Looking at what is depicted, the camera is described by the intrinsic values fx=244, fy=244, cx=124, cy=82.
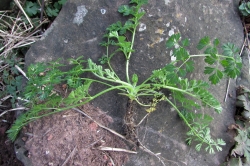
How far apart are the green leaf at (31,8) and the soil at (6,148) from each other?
1.18 m

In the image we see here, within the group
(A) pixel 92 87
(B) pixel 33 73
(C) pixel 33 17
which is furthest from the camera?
(C) pixel 33 17

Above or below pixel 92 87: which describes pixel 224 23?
above

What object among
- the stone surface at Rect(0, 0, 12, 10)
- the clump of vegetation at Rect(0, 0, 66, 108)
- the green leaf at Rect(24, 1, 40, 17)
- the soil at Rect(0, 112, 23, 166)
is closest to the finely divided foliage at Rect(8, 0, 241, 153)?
the soil at Rect(0, 112, 23, 166)

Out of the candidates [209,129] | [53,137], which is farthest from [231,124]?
[53,137]

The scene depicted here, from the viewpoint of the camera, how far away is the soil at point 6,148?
2438 mm

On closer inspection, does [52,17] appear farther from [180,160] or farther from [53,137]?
[180,160]

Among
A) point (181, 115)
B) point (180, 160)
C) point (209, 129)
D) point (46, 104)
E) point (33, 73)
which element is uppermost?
point (33, 73)

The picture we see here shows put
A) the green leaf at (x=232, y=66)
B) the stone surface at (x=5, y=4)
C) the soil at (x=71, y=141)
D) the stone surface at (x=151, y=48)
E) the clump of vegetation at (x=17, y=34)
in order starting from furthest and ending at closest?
the stone surface at (x=5, y=4)
the clump of vegetation at (x=17, y=34)
the stone surface at (x=151, y=48)
the soil at (x=71, y=141)
the green leaf at (x=232, y=66)

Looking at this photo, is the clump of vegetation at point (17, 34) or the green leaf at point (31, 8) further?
the green leaf at point (31, 8)

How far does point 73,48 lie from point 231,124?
1.81 metres

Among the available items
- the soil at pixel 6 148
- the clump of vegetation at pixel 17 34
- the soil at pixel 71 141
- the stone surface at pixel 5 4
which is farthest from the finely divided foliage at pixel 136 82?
the stone surface at pixel 5 4

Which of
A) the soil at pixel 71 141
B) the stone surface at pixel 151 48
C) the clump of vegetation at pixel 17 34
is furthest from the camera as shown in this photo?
the clump of vegetation at pixel 17 34

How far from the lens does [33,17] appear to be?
2955 millimetres

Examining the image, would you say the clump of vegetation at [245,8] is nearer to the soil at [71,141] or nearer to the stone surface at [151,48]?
the stone surface at [151,48]
